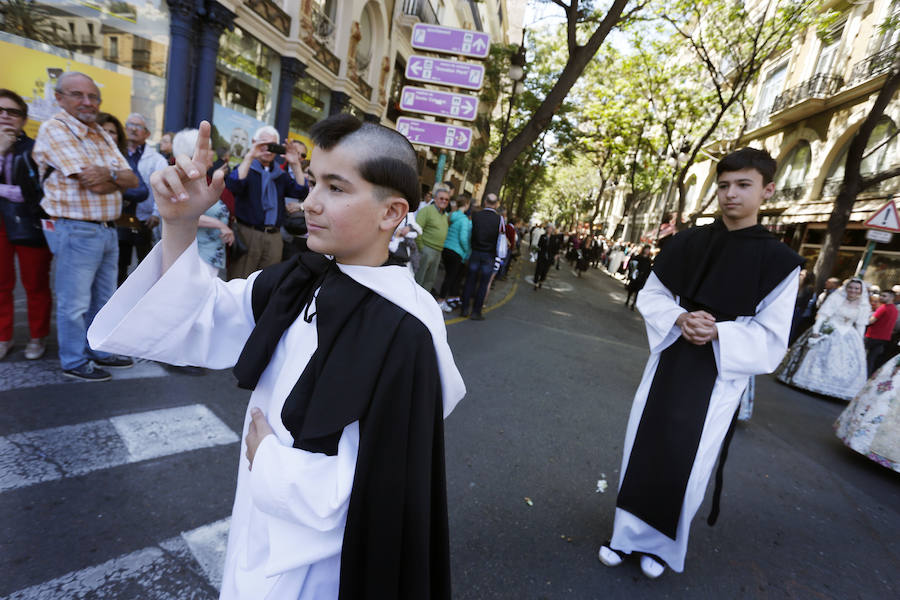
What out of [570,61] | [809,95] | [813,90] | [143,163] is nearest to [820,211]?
[809,95]

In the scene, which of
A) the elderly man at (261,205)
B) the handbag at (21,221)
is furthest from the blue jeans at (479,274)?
the handbag at (21,221)

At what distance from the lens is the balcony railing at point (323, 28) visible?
13836mm

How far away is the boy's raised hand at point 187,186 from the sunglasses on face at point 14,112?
131 inches

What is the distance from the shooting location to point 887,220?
7984 mm

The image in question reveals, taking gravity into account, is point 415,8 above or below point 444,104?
above

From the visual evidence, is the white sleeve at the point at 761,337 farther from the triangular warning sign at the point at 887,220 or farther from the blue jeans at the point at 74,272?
the triangular warning sign at the point at 887,220

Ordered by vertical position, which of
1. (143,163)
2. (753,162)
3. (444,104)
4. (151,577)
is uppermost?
(444,104)

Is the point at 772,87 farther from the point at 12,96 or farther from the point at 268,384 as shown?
the point at 268,384

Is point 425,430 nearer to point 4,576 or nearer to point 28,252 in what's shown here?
point 4,576

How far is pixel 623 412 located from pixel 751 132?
25817 millimetres

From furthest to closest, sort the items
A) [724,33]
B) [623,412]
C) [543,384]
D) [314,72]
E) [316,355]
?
[724,33], [314,72], [543,384], [623,412], [316,355]

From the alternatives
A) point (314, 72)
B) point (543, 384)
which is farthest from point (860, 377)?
point (314, 72)

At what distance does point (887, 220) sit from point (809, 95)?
50.2 feet

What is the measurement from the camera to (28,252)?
11.8 feet
